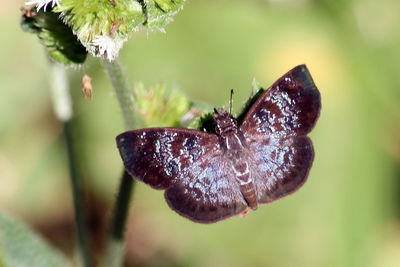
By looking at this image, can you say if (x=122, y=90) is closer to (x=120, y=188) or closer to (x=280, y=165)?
(x=120, y=188)

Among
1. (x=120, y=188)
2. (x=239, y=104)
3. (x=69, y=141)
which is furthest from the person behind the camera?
(x=239, y=104)

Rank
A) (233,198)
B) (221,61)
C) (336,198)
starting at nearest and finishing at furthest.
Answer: (233,198) → (336,198) → (221,61)

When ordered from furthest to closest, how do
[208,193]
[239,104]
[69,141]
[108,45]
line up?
1. [239,104]
2. [69,141]
3. [208,193]
4. [108,45]

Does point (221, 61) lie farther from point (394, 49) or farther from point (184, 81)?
point (394, 49)

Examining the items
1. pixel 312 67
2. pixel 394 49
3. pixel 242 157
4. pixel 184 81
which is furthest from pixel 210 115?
pixel 394 49

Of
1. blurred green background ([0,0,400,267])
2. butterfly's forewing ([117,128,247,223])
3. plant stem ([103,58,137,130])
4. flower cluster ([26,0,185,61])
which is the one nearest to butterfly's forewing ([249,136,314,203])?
butterfly's forewing ([117,128,247,223])

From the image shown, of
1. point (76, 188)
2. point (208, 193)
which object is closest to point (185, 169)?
point (208, 193)
